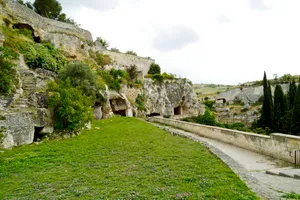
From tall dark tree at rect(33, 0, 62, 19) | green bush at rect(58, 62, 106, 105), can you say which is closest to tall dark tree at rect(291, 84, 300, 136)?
green bush at rect(58, 62, 106, 105)

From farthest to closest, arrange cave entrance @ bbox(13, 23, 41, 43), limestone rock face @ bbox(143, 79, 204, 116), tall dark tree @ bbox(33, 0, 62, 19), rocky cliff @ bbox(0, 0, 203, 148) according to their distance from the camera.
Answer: tall dark tree @ bbox(33, 0, 62, 19) → limestone rock face @ bbox(143, 79, 204, 116) → cave entrance @ bbox(13, 23, 41, 43) → rocky cliff @ bbox(0, 0, 203, 148)

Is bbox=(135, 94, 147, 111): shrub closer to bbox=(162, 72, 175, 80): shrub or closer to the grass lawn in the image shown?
bbox=(162, 72, 175, 80): shrub

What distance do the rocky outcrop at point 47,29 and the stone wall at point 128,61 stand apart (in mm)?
4734

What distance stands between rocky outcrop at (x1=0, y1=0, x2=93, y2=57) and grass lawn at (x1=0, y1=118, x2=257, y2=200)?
16.2 meters

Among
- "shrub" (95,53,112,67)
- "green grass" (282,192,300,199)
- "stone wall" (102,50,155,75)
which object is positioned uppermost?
"stone wall" (102,50,155,75)

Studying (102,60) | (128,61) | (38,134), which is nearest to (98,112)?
(38,134)

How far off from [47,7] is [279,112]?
37.8m

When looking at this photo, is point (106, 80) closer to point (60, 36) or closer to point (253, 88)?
point (60, 36)

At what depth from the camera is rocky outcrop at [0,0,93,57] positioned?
1697 centimetres

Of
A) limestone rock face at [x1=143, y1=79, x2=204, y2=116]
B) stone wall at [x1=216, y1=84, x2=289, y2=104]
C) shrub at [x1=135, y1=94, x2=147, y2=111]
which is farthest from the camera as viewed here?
stone wall at [x1=216, y1=84, x2=289, y2=104]

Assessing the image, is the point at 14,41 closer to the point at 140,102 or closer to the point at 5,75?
the point at 5,75

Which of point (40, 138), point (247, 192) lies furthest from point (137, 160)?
point (40, 138)

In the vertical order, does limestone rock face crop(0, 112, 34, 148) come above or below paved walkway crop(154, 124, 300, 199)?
above

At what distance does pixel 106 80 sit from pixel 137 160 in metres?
16.6
